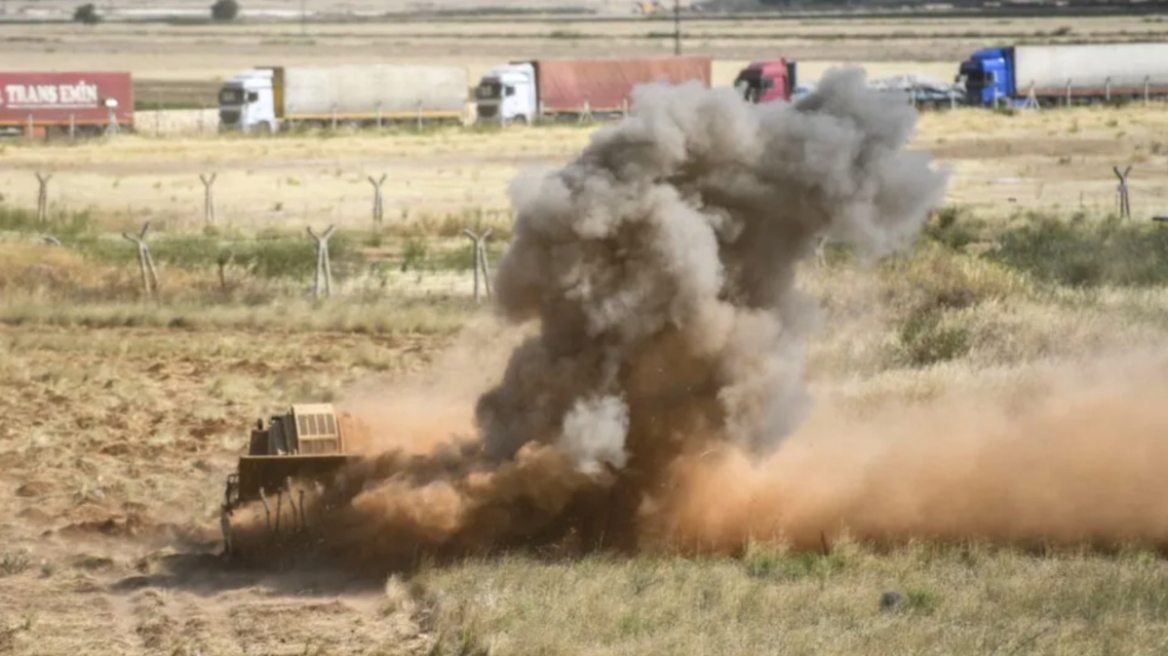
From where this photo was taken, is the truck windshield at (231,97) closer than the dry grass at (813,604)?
No

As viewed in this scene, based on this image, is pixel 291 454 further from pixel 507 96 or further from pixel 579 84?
pixel 579 84

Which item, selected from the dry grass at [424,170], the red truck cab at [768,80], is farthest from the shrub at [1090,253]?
the red truck cab at [768,80]

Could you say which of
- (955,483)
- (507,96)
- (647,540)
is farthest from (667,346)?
(507,96)

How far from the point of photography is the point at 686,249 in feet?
60.5

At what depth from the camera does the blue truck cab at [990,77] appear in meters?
93.4

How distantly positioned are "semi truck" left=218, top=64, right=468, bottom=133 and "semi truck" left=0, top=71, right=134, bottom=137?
5.12 metres

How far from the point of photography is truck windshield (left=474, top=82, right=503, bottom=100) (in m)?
90.9

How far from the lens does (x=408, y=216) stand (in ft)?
175

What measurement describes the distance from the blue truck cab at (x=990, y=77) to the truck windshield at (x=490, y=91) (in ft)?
77.1

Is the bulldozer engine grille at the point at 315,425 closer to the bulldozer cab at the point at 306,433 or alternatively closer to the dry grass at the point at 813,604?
the bulldozer cab at the point at 306,433

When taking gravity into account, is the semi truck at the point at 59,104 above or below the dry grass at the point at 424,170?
above

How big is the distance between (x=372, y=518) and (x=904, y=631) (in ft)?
19.5

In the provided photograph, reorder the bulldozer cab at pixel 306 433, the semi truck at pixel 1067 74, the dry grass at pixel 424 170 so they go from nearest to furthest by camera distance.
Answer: the bulldozer cab at pixel 306 433, the dry grass at pixel 424 170, the semi truck at pixel 1067 74

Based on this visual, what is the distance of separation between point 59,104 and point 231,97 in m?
7.61
